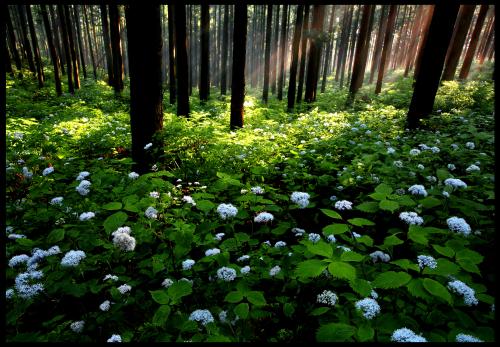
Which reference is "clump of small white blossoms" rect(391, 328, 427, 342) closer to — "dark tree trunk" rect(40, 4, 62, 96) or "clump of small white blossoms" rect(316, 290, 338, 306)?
"clump of small white blossoms" rect(316, 290, 338, 306)

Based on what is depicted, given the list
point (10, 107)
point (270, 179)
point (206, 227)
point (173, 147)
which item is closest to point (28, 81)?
point (10, 107)

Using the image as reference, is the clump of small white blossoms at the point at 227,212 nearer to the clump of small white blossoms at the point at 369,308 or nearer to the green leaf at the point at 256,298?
the green leaf at the point at 256,298

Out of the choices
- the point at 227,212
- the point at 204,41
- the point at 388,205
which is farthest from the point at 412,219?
the point at 204,41

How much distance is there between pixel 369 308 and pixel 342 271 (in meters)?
0.36

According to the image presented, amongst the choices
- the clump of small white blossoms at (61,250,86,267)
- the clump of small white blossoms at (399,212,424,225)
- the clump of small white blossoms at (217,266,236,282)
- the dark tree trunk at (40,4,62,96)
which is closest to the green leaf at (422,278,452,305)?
the clump of small white blossoms at (399,212,424,225)

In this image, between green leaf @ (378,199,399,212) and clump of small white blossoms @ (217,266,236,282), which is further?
green leaf @ (378,199,399,212)

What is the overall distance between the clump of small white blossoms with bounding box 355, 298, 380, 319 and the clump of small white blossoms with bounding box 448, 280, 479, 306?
0.61 meters

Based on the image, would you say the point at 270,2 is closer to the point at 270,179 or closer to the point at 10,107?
the point at 270,179

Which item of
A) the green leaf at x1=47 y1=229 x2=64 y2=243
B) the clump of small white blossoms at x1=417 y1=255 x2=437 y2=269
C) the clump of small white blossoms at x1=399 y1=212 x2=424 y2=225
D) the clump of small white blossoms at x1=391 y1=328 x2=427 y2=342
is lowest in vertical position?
the green leaf at x1=47 y1=229 x2=64 y2=243

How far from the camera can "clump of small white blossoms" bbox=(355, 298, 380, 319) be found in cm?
176

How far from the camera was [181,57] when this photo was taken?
38.7 ft

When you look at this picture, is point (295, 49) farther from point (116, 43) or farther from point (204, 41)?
point (116, 43)

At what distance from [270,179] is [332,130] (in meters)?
4.03

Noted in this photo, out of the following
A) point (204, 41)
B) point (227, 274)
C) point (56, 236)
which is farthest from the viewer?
point (204, 41)
